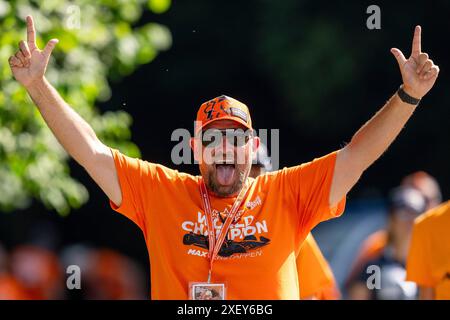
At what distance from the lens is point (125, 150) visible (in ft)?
28.7

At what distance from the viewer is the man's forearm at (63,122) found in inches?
205

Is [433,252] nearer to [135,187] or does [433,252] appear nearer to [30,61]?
[135,187]

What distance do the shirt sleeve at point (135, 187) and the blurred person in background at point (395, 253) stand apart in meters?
2.98

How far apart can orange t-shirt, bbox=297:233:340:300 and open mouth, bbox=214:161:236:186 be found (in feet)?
4.30

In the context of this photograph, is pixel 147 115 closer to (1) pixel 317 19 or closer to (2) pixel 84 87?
(1) pixel 317 19

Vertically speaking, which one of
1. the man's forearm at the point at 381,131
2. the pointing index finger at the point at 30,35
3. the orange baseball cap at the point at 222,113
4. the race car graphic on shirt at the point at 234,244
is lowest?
the race car graphic on shirt at the point at 234,244

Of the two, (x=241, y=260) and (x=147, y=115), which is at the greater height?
(x=147, y=115)

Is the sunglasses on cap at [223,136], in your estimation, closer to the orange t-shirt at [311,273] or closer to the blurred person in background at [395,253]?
the orange t-shirt at [311,273]

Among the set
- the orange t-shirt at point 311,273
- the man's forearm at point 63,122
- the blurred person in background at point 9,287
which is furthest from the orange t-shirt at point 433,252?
the blurred person in background at point 9,287

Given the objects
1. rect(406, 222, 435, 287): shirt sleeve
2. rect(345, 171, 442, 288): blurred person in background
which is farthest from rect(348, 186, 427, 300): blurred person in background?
rect(406, 222, 435, 287): shirt sleeve

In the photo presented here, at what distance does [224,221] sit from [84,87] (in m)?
3.38

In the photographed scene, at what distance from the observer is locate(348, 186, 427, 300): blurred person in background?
8094 mm
